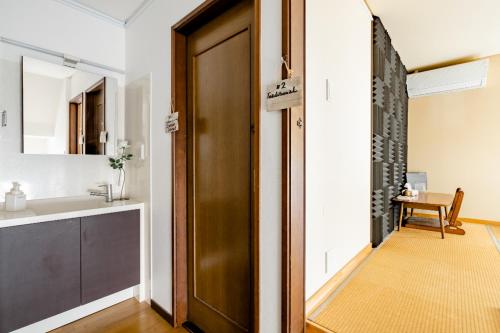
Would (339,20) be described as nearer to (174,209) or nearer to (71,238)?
(174,209)

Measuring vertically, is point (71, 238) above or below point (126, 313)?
above

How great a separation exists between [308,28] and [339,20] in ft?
2.01

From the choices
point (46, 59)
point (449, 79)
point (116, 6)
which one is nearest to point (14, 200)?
point (46, 59)

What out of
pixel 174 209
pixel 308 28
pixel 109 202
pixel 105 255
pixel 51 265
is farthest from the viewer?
pixel 109 202

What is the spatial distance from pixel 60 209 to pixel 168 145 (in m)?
0.94

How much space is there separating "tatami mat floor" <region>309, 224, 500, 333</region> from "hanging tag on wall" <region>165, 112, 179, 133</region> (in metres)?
1.52

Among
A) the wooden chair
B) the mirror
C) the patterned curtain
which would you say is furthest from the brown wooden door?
the wooden chair

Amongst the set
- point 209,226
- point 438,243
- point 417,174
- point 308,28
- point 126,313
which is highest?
point 308,28

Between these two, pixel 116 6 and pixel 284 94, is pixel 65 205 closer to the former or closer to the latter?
pixel 116 6

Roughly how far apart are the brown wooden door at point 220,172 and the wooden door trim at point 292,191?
0.30 metres

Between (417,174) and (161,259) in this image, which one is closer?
(161,259)

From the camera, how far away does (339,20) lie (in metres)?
1.80

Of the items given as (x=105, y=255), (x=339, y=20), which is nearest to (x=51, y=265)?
(x=105, y=255)

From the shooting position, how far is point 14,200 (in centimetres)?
171
